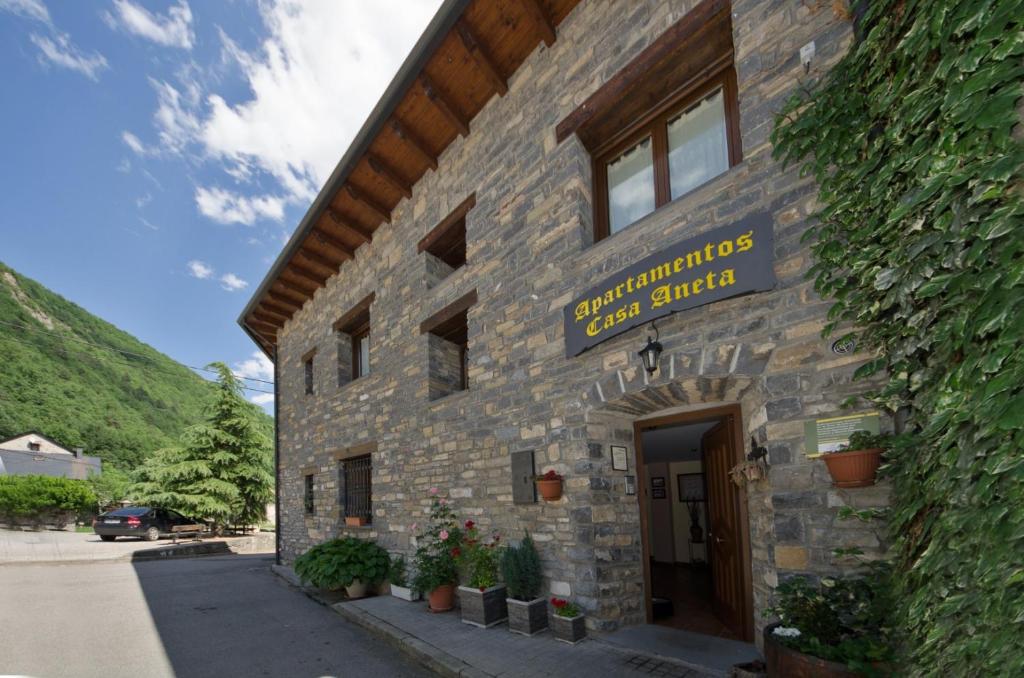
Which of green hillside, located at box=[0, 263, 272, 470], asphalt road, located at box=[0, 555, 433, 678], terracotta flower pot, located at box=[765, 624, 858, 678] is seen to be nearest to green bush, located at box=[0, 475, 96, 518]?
asphalt road, located at box=[0, 555, 433, 678]

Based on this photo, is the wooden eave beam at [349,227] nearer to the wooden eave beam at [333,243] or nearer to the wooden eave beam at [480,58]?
the wooden eave beam at [333,243]

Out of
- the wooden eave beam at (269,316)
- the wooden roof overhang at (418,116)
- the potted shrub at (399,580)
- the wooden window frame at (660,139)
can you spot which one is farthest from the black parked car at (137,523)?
the wooden window frame at (660,139)

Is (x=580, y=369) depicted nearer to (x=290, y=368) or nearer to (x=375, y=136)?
(x=375, y=136)

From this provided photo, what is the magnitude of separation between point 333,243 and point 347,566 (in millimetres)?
5818

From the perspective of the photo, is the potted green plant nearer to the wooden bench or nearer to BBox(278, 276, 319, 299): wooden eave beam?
BBox(278, 276, 319, 299): wooden eave beam

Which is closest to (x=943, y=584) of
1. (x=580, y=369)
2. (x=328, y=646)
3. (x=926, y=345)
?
(x=926, y=345)

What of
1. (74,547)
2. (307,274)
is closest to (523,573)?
(307,274)

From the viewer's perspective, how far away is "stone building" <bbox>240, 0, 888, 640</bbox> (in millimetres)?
3635

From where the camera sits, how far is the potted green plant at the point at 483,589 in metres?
5.36

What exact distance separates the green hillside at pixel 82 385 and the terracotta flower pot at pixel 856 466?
3728 cm

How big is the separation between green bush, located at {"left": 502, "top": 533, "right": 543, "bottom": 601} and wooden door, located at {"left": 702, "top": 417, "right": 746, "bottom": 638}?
1776 mm

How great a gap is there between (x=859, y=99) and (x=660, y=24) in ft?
7.30

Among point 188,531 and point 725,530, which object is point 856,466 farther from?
point 188,531

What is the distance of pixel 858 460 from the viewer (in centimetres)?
283
